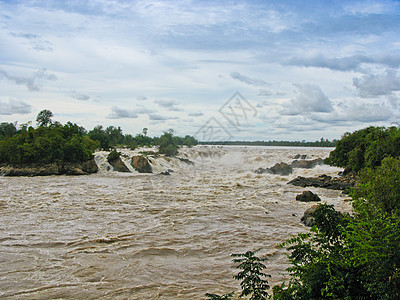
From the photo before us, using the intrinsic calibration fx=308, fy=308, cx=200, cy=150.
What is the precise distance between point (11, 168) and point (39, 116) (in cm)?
2809

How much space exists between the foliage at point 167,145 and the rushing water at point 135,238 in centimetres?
2369

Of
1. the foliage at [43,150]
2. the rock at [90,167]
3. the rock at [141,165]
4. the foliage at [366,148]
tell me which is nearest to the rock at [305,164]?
the foliage at [366,148]

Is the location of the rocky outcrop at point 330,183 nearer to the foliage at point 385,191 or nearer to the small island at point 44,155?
the foliage at point 385,191

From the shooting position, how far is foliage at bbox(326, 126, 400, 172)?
72.1 ft

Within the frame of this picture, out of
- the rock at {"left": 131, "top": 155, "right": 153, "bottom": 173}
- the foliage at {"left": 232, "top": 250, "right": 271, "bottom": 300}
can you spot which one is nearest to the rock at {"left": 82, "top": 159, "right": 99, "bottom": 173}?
the rock at {"left": 131, "top": 155, "right": 153, "bottom": 173}

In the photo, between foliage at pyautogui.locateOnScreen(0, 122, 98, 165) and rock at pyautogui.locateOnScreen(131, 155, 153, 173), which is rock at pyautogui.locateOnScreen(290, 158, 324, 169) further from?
foliage at pyautogui.locateOnScreen(0, 122, 98, 165)

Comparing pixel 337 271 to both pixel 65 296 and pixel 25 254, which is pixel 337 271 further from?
pixel 25 254

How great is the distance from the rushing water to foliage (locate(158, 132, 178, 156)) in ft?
77.7

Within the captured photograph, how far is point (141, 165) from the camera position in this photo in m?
33.1

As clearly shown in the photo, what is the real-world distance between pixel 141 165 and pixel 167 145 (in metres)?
12.8

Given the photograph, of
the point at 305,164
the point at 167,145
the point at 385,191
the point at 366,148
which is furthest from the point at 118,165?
the point at 385,191

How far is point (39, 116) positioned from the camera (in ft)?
181

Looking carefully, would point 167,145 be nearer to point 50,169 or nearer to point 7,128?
point 50,169

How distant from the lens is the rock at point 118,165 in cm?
3253
